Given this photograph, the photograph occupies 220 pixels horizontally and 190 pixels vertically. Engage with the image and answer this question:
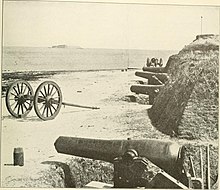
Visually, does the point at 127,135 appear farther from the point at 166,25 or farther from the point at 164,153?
the point at 166,25

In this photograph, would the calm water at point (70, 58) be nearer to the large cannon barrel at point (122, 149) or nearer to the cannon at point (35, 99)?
the cannon at point (35, 99)

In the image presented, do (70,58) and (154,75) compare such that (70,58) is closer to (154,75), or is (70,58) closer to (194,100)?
Result: (154,75)

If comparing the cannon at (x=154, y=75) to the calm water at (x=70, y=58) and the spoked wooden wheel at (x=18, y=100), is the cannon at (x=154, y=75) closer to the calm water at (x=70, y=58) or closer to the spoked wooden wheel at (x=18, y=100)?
the calm water at (x=70, y=58)

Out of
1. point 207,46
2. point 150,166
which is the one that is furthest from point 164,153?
point 207,46

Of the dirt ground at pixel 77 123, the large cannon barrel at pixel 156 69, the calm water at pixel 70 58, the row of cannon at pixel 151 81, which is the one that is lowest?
the dirt ground at pixel 77 123

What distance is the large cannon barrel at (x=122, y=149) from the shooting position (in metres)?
2.11

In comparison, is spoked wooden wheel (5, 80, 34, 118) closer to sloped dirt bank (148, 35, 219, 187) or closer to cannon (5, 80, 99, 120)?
cannon (5, 80, 99, 120)

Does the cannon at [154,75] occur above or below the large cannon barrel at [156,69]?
below

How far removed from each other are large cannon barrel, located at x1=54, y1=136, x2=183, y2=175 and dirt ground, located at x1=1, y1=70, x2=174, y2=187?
1.0 inches

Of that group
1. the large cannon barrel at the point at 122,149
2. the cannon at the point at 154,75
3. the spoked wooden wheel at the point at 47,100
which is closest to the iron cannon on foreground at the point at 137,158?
the large cannon barrel at the point at 122,149

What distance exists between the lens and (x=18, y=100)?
2.10 metres

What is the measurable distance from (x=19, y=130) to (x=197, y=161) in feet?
2.55

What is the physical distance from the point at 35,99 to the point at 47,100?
5 centimetres

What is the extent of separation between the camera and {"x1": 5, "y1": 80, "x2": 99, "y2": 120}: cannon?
82.5 inches
